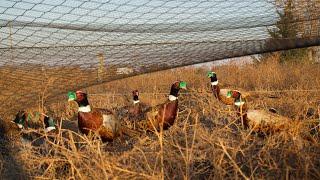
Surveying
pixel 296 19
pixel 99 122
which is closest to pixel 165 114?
pixel 99 122

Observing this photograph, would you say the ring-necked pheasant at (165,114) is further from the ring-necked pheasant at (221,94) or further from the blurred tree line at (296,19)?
the ring-necked pheasant at (221,94)

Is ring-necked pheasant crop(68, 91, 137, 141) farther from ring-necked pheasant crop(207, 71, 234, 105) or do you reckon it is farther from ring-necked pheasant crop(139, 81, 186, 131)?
ring-necked pheasant crop(207, 71, 234, 105)

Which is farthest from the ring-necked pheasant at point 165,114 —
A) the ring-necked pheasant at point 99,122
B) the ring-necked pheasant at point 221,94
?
the ring-necked pheasant at point 221,94

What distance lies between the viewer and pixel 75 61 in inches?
199

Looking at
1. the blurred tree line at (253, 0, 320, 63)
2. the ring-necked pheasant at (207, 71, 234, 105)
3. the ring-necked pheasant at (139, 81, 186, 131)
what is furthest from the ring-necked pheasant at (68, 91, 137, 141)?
the ring-necked pheasant at (207, 71, 234, 105)

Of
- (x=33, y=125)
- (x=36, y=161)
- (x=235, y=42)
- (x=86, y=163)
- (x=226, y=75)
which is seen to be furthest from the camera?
(x=226, y=75)

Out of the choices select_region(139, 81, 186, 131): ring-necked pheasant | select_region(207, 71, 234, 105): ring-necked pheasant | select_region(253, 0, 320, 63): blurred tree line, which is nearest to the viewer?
select_region(253, 0, 320, 63): blurred tree line

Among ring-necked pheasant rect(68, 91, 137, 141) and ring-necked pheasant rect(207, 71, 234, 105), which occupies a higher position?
ring-necked pheasant rect(68, 91, 137, 141)

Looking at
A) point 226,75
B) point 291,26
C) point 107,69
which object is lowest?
point 226,75

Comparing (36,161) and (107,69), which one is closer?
(36,161)

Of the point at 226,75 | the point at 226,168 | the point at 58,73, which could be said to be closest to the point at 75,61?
the point at 58,73

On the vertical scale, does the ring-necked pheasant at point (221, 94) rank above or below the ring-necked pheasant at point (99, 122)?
below

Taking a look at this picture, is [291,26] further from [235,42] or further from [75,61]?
[75,61]

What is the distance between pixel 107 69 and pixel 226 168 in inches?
127
